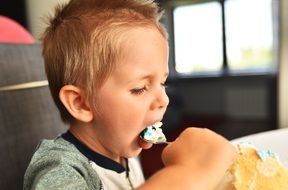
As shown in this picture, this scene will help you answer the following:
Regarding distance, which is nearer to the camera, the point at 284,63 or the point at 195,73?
the point at 284,63

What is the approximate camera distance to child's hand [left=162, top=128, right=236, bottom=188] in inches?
18.2

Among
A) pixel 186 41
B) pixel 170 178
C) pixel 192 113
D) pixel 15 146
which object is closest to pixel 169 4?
pixel 186 41

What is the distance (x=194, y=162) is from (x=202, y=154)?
17mm

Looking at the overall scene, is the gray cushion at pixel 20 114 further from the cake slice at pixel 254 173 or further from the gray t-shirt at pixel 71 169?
the cake slice at pixel 254 173

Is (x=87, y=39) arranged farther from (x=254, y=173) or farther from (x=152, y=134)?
(x=254, y=173)

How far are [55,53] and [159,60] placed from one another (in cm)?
17

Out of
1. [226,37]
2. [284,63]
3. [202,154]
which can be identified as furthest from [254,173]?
[226,37]

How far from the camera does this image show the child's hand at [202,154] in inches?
18.2

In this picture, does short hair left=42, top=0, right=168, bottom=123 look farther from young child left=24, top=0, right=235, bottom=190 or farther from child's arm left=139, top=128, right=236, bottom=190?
child's arm left=139, top=128, right=236, bottom=190

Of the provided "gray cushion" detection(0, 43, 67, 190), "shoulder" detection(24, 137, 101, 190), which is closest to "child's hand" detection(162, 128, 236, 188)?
"shoulder" detection(24, 137, 101, 190)

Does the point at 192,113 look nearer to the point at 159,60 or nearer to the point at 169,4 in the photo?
the point at 169,4

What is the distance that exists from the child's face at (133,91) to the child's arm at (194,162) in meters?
0.08

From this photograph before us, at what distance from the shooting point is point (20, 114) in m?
0.73

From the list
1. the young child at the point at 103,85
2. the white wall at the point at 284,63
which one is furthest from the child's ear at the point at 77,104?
the white wall at the point at 284,63
